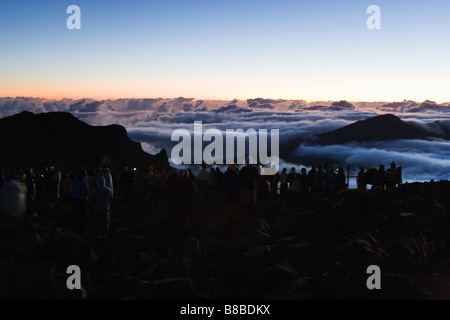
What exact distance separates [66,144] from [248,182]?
9469 centimetres

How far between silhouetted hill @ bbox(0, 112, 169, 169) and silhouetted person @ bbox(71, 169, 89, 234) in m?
83.3

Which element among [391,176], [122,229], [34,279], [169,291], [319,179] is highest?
[391,176]

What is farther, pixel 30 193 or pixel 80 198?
pixel 30 193

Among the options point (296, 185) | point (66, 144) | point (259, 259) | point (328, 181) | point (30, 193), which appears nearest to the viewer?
point (259, 259)

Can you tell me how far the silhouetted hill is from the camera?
9638 centimetres

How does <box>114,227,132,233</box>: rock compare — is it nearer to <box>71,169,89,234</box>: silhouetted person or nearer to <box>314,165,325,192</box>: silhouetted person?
<box>71,169,89,234</box>: silhouetted person

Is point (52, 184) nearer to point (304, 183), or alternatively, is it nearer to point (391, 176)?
point (304, 183)

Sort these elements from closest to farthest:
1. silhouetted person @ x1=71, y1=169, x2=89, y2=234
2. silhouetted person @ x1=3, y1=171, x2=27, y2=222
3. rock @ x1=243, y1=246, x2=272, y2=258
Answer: rock @ x1=243, y1=246, x2=272, y2=258 < silhouetted person @ x1=71, y1=169, x2=89, y2=234 < silhouetted person @ x1=3, y1=171, x2=27, y2=222

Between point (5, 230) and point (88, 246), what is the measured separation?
360 centimetres

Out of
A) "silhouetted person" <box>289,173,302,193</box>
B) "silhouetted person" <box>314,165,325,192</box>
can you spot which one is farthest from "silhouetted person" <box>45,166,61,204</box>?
"silhouetted person" <box>314,165,325,192</box>

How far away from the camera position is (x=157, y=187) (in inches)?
704

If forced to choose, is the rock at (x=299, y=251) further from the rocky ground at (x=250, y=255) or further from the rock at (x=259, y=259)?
the rock at (x=259, y=259)

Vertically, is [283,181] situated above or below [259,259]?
below

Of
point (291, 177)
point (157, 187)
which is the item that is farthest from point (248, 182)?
point (291, 177)
